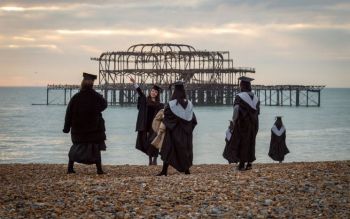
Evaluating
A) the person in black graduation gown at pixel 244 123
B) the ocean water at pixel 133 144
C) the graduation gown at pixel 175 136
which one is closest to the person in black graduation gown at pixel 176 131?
the graduation gown at pixel 175 136

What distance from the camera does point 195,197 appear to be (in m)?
9.85

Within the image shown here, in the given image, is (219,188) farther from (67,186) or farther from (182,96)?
(182,96)

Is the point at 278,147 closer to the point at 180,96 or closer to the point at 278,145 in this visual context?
Result: the point at 278,145

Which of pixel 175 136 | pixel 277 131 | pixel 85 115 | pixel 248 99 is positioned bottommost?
pixel 277 131

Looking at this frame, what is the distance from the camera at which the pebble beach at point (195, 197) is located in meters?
9.05

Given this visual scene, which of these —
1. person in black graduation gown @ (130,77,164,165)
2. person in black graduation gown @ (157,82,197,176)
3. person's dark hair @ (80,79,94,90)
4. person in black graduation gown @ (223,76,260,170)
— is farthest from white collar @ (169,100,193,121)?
person in black graduation gown @ (130,77,164,165)

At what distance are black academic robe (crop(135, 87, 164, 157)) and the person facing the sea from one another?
8.72ft

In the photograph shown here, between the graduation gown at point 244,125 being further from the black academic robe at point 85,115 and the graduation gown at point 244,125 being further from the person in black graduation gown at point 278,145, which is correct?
the person in black graduation gown at point 278,145

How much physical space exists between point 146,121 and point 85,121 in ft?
9.46

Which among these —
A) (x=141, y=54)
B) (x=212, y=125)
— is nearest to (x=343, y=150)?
(x=212, y=125)

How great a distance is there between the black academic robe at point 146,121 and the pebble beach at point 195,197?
172 inches

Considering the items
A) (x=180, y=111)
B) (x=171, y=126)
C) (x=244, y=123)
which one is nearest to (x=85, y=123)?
(x=171, y=126)

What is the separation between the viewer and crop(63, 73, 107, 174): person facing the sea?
13.4m

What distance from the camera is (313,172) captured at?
11.8 meters
